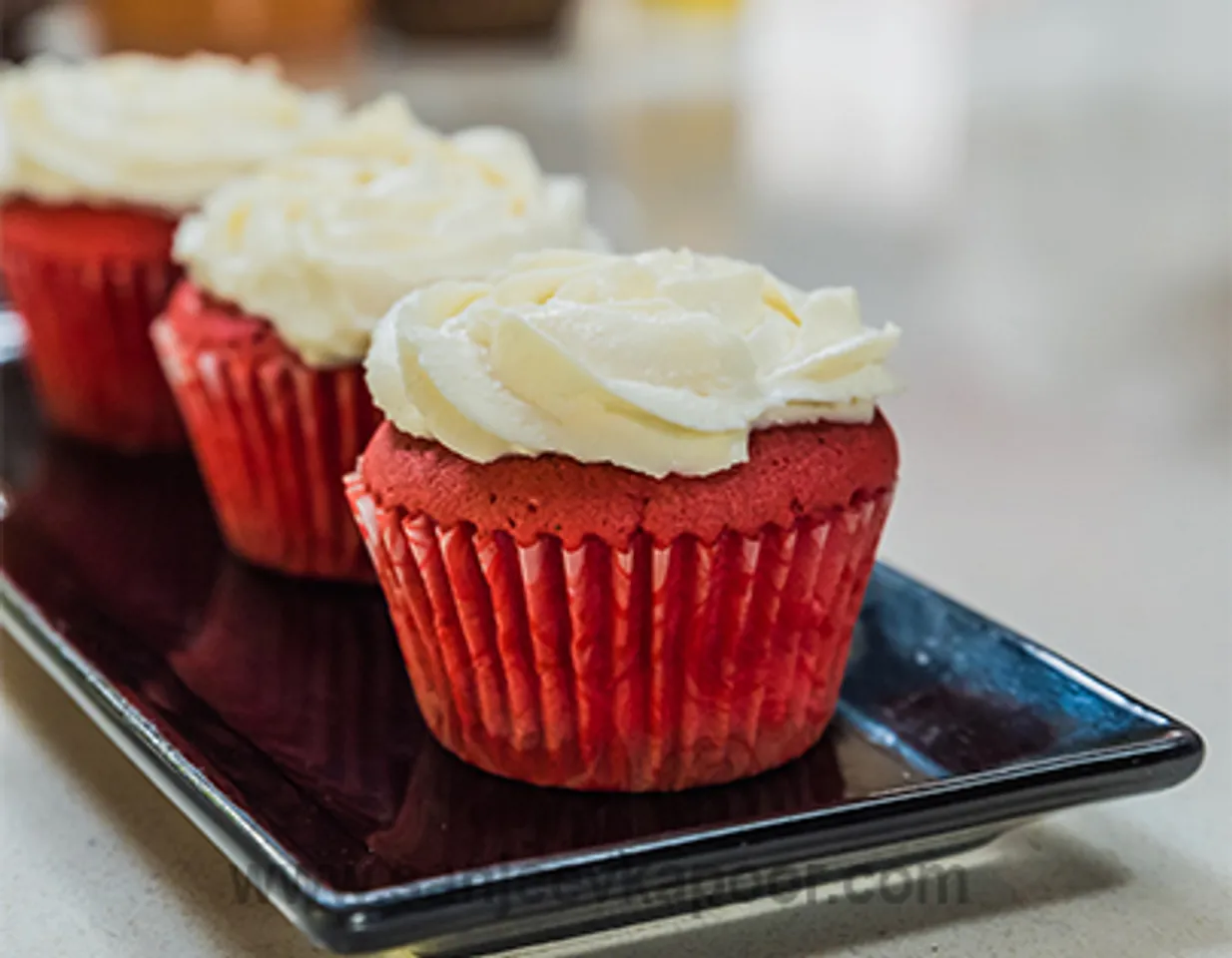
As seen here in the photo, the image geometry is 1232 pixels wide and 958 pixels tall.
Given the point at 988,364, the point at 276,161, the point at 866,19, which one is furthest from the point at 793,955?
the point at 866,19

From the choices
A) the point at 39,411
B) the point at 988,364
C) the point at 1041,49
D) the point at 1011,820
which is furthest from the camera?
the point at 1041,49

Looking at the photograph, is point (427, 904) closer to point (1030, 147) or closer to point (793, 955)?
point (793, 955)

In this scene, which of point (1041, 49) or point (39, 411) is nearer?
point (39, 411)

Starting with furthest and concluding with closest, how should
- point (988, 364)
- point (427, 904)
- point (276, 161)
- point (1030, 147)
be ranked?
point (1030, 147)
point (988, 364)
point (276, 161)
point (427, 904)

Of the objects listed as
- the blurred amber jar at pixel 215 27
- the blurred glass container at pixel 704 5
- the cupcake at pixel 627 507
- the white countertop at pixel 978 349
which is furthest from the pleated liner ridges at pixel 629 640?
the blurred glass container at pixel 704 5

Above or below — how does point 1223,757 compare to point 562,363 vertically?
below

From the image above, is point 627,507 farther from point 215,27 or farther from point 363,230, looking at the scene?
point 215,27

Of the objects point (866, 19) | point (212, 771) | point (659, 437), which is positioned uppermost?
point (659, 437)
